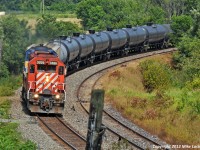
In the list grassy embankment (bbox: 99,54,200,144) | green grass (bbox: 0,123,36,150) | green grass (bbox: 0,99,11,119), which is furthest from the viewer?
green grass (bbox: 0,99,11,119)

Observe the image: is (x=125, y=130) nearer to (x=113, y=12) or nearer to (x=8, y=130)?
(x=8, y=130)

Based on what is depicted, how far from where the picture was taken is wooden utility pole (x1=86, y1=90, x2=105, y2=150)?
10.7 m

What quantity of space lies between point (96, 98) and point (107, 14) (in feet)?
307

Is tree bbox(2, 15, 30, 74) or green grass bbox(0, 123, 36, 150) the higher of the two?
green grass bbox(0, 123, 36, 150)

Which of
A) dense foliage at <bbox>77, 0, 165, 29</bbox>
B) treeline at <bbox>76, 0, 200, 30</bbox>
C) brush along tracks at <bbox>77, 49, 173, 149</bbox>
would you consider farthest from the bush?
dense foliage at <bbox>77, 0, 165, 29</bbox>

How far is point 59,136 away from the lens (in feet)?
76.9

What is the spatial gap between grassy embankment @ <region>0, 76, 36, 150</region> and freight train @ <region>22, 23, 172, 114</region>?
1.30 m

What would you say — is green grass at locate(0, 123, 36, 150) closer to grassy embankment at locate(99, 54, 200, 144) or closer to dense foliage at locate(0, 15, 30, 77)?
grassy embankment at locate(99, 54, 200, 144)

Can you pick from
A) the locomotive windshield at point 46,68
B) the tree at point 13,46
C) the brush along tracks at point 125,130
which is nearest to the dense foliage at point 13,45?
the tree at point 13,46

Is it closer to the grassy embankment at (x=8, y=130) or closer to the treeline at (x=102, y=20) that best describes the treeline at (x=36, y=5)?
the treeline at (x=102, y=20)

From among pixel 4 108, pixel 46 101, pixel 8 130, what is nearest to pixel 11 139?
pixel 8 130

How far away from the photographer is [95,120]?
10773mm

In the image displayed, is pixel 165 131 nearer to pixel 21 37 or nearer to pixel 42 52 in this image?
pixel 42 52

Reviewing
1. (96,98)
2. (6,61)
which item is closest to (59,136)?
(96,98)
